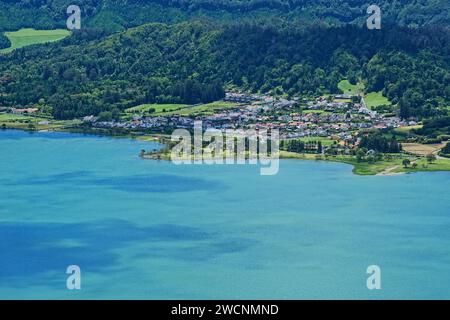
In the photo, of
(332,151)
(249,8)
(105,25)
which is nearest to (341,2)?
(249,8)

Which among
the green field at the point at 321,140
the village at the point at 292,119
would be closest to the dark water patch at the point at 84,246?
the green field at the point at 321,140

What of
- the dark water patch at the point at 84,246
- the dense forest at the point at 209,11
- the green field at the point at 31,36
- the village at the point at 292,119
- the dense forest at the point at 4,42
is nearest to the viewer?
the dark water patch at the point at 84,246

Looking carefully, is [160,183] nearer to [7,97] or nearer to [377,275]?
[377,275]

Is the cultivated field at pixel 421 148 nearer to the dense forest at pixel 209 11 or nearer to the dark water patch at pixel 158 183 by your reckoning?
the dark water patch at pixel 158 183

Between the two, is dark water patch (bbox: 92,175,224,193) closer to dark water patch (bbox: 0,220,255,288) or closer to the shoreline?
the shoreline

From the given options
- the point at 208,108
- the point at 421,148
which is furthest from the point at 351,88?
the point at 421,148

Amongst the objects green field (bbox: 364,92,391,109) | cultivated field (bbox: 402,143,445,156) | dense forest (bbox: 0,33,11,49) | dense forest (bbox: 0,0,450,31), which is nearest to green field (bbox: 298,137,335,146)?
cultivated field (bbox: 402,143,445,156)
